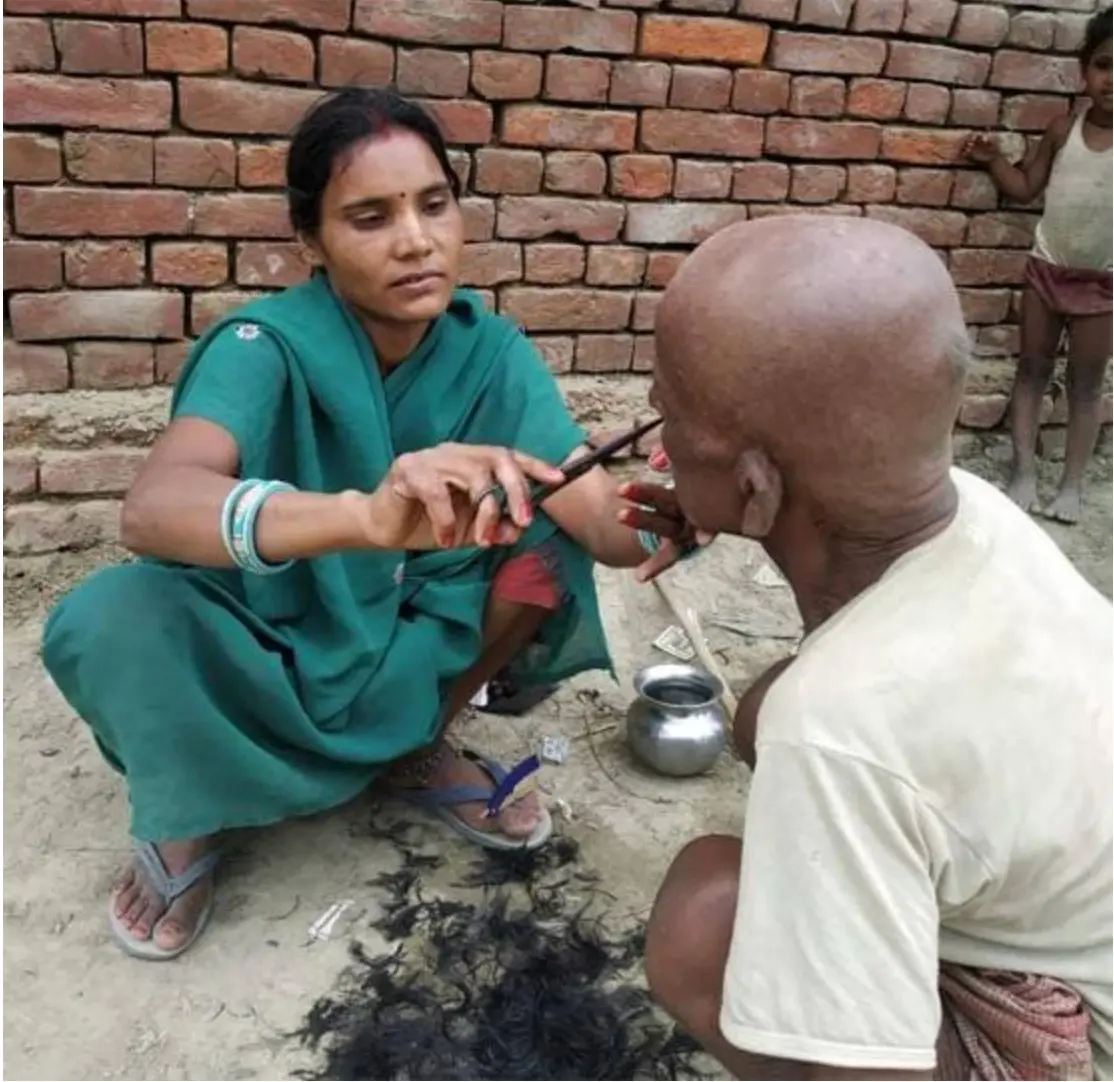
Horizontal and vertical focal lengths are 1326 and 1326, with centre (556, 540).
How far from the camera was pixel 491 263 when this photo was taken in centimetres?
348

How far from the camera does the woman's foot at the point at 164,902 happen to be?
7.22ft

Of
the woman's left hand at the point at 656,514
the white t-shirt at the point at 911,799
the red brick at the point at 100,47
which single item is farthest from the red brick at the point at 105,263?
the white t-shirt at the point at 911,799

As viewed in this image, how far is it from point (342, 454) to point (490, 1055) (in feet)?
3.37

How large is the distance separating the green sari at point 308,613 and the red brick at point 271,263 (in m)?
0.95

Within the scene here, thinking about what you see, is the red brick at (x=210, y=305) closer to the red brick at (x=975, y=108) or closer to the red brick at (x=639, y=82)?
the red brick at (x=639, y=82)

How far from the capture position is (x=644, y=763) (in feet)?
9.25

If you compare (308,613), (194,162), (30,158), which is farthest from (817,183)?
(308,613)

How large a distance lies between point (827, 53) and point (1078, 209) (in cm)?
97

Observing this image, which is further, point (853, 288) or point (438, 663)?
point (438, 663)

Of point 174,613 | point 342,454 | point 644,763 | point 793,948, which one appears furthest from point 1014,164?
point 793,948

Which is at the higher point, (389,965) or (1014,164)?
(1014,164)

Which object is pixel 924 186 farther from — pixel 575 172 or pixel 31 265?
pixel 31 265

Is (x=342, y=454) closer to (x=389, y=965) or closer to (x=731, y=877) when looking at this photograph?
(x=389, y=965)

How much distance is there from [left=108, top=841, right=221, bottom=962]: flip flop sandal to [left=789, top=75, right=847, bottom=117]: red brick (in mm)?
2564
